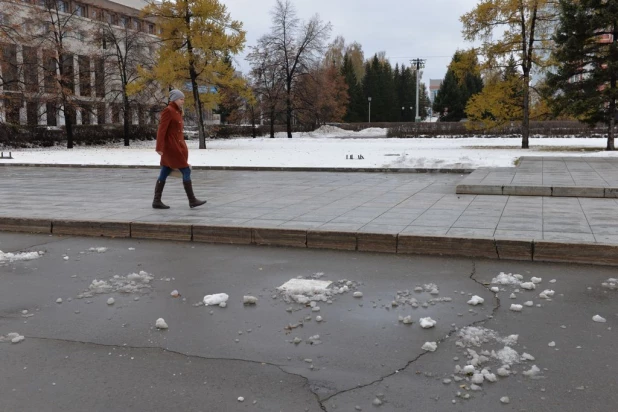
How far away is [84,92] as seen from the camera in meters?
42.1

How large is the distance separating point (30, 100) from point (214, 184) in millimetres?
29130

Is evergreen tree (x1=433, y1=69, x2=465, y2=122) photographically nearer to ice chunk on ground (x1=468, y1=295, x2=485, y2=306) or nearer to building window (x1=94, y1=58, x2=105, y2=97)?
building window (x1=94, y1=58, x2=105, y2=97)

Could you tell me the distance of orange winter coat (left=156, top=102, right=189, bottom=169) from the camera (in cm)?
915

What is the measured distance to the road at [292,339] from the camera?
325 cm

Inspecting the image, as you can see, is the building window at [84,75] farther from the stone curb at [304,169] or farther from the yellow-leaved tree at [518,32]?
the yellow-leaved tree at [518,32]

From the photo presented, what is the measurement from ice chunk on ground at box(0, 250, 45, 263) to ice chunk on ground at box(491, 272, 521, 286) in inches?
213

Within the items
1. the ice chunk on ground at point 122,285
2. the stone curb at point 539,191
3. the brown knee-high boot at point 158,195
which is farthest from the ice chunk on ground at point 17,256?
the stone curb at point 539,191

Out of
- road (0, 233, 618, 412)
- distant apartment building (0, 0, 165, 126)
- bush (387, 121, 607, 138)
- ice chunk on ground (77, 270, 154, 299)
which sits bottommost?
road (0, 233, 618, 412)

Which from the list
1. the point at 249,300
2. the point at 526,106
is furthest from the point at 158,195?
the point at 526,106

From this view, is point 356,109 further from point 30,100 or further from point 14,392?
point 14,392

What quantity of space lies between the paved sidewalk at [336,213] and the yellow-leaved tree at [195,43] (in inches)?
899

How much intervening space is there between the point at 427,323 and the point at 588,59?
25907 millimetres

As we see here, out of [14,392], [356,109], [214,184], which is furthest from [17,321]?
[356,109]

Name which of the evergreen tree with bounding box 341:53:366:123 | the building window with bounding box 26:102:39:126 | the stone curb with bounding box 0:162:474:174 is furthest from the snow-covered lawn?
the evergreen tree with bounding box 341:53:366:123
